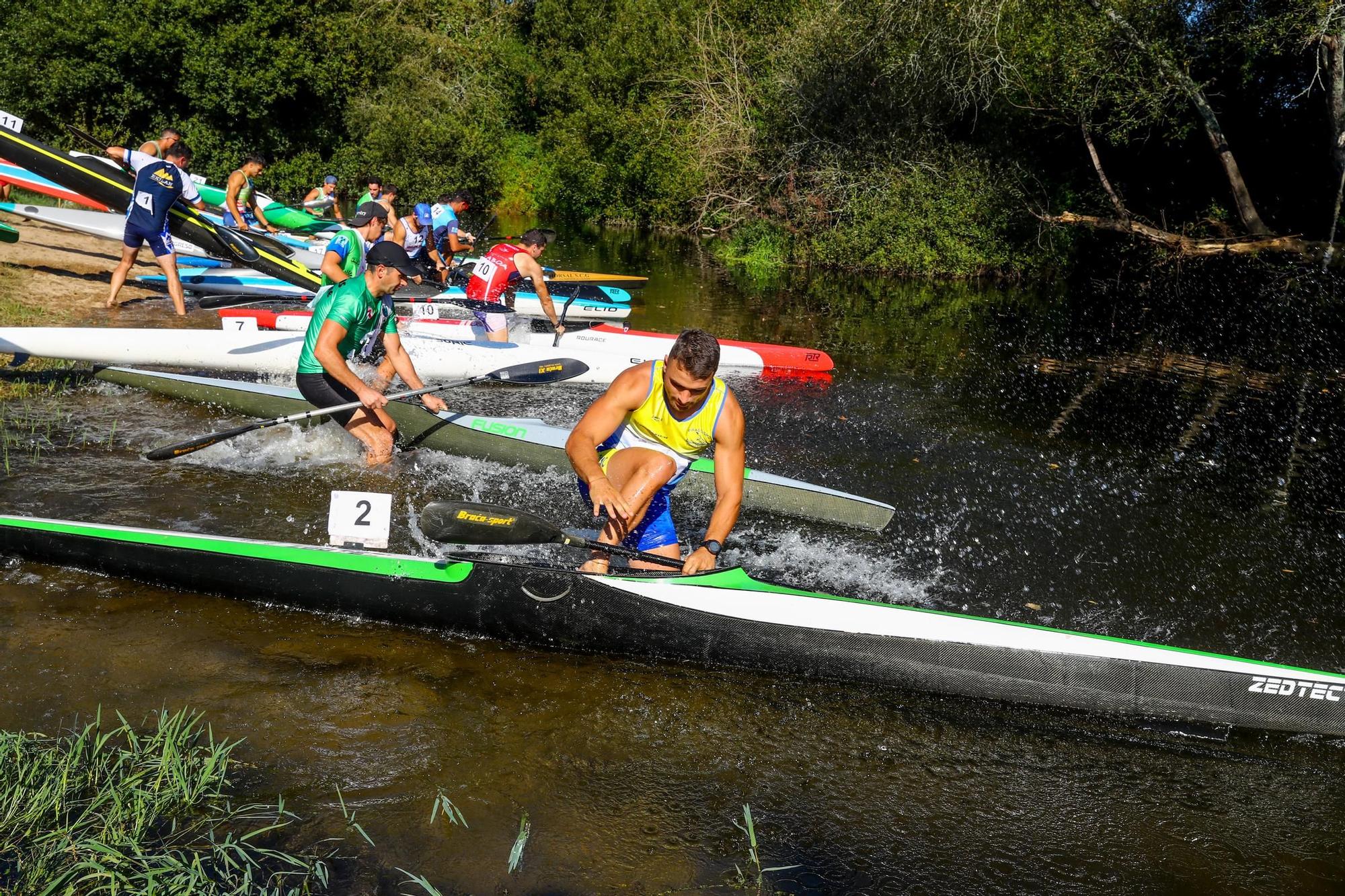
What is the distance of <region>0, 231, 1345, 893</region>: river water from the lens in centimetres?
350

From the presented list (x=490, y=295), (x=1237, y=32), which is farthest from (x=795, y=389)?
(x=1237, y=32)

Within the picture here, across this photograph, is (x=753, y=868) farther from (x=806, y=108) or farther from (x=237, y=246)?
(x=806, y=108)

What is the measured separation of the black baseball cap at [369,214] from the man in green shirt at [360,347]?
13.9 ft

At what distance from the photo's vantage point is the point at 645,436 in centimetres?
462

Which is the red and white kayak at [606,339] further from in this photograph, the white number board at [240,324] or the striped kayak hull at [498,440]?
the striped kayak hull at [498,440]

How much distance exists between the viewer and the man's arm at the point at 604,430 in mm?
4395

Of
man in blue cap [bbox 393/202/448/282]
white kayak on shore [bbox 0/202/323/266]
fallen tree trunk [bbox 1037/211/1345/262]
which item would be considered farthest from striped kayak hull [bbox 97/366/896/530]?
fallen tree trunk [bbox 1037/211/1345/262]

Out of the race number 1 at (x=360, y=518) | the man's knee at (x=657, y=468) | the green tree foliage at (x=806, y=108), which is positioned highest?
the green tree foliage at (x=806, y=108)

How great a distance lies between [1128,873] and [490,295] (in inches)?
336

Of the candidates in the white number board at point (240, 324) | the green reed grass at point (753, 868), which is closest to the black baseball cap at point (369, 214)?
the white number board at point (240, 324)

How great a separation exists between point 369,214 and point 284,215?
616 cm

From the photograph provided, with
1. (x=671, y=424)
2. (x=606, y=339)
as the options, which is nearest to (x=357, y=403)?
(x=671, y=424)

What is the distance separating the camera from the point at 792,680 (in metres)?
4.61

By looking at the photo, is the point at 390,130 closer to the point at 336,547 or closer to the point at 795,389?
the point at 795,389
